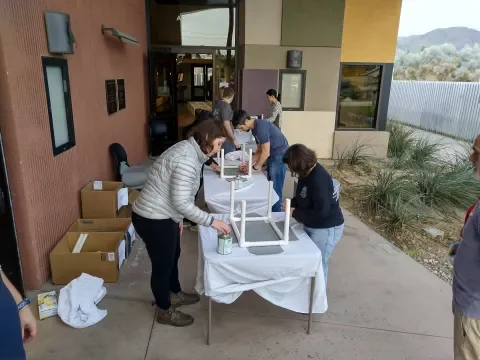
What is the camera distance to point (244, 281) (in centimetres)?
254

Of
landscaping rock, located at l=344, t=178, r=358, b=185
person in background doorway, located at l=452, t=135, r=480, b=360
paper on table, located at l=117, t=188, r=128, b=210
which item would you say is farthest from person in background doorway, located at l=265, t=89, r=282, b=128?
person in background doorway, located at l=452, t=135, r=480, b=360

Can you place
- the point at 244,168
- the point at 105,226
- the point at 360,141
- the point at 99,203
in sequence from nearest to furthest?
the point at 105,226, the point at 99,203, the point at 244,168, the point at 360,141

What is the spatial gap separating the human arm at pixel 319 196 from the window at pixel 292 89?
587cm

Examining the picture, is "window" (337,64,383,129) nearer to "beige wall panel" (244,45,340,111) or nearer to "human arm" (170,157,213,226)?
"beige wall panel" (244,45,340,111)

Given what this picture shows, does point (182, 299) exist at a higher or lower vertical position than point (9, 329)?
lower

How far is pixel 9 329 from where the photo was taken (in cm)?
138

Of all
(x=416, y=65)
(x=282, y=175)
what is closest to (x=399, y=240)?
(x=282, y=175)

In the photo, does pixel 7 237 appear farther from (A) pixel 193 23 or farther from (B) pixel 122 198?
(A) pixel 193 23

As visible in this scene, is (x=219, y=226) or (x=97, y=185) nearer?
(x=219, y=226)

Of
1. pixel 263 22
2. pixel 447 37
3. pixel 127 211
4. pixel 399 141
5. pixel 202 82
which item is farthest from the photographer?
pixel 447 37

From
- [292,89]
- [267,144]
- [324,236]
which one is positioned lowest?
[324,236]

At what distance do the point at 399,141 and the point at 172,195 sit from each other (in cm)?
769

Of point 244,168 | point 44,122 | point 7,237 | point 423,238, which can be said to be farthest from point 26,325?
point 423,238

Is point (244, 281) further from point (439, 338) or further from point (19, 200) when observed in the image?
point (19, 200)
